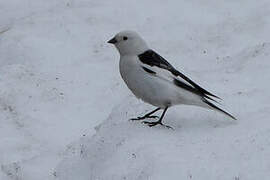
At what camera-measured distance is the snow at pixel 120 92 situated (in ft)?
20.1

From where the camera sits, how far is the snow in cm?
612

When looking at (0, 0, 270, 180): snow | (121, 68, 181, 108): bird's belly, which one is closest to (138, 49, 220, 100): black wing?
(121, 68, 181, 108): bird's belly

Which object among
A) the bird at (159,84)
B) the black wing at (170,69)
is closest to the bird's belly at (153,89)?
the bird at (159,84)

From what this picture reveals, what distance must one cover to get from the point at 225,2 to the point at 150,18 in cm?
156

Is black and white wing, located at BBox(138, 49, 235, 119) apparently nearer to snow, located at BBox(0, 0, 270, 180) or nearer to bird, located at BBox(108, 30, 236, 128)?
bird, located at BBox(108, 30, 236, 128)

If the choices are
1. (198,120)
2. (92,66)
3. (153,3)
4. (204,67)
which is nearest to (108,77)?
(92,66)

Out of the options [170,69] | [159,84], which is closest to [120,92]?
[170,69]

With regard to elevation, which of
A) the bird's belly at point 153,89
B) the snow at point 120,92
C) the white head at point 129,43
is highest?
the white head at point 129,43

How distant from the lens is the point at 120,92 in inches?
411

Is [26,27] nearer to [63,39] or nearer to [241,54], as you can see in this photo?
[63,39]

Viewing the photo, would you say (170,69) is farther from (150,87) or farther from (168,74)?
(150,87)

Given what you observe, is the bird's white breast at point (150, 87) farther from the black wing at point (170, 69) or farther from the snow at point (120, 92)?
the snow at point (120, 92)

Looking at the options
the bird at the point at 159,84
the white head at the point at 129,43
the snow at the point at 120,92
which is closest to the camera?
the snow at the point at 120,92

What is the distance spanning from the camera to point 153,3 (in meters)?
13.2
